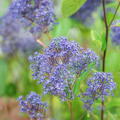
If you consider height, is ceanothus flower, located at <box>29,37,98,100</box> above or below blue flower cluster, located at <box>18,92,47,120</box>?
above

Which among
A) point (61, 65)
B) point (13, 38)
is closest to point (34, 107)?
point (61, 65)

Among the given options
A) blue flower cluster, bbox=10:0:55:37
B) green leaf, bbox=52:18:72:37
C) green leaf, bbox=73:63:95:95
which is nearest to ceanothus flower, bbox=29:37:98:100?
green leaf, bbox=73:63:95:95

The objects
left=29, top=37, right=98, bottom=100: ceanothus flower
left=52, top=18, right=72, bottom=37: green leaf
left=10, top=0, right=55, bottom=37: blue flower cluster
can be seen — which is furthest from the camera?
left=52, top=18, right=72, bottom=37: green leaf

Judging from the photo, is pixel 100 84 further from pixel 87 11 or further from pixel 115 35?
pixel 87 11

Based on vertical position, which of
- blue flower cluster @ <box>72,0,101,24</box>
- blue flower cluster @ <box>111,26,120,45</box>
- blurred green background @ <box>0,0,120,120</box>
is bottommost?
blurred green background @ <box>0,0,120,120</box>

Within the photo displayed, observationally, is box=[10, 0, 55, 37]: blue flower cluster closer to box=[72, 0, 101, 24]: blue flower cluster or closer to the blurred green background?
the blurred green background

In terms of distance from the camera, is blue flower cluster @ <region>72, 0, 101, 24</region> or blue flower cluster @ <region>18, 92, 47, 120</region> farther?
blue flower cluster @ <region>72, 0, 101, 24</region>

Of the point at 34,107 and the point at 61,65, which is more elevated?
the point at 61,65
